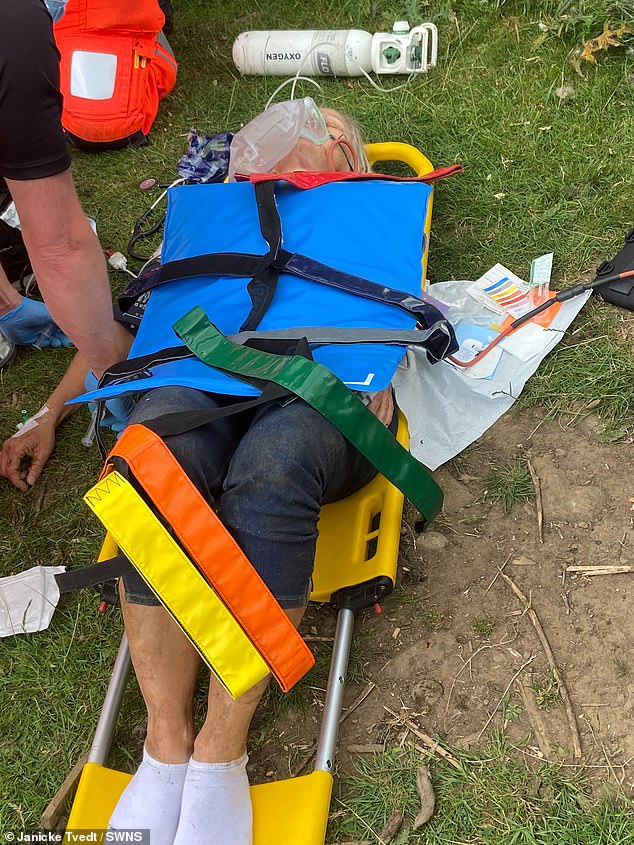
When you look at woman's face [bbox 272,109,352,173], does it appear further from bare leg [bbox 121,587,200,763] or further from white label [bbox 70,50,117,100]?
bare leg [bbox 121,587,200,763]

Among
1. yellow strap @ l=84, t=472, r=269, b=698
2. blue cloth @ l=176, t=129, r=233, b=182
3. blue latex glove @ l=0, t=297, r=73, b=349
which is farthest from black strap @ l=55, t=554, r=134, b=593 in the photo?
blue cloth @ l=176, t=129, r=233, b=182

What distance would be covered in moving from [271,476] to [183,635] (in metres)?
0.46

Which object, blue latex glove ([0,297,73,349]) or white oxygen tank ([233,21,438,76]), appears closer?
blue latex glove ([0,297,73,349])

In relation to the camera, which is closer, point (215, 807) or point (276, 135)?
point (215, 807)

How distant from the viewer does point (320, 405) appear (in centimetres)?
196

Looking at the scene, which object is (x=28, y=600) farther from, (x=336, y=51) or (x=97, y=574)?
(x=336, y=51)

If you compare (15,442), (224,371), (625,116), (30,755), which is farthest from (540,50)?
(30,755)

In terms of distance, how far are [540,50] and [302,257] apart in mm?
2181

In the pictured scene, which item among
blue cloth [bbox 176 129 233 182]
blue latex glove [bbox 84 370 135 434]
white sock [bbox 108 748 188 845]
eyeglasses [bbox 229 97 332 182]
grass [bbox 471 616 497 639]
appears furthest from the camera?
blue cloth [bbox 176 129 233 182]

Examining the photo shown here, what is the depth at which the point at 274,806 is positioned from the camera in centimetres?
194

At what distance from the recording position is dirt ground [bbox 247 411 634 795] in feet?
6.77

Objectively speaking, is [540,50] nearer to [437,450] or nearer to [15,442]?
[437,450]

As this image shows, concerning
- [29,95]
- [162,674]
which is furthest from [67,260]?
[162,674]

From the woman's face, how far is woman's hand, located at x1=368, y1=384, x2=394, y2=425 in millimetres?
1074
